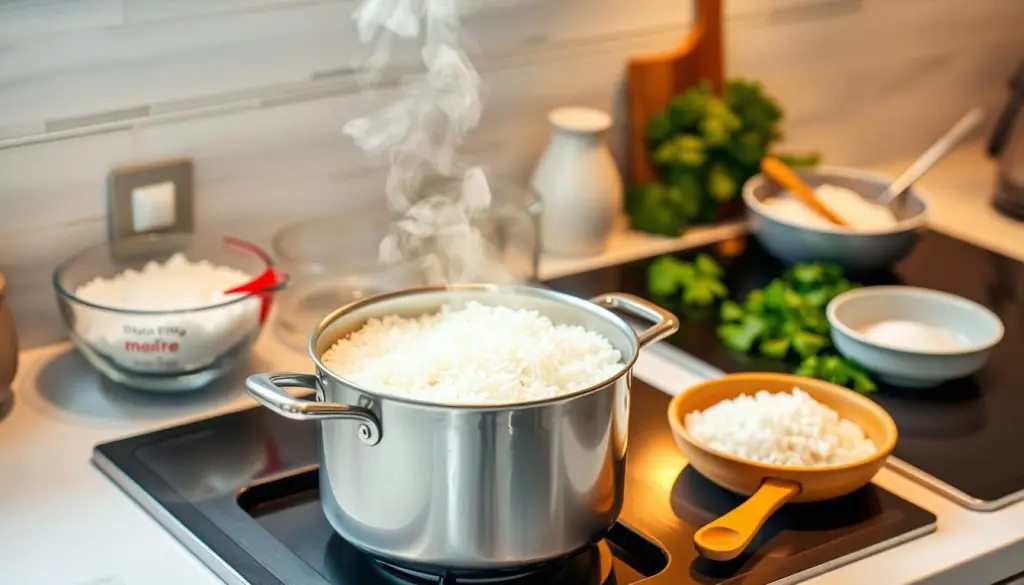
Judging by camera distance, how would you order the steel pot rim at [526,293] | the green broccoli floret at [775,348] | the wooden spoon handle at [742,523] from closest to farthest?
the steel pot rim at [526,293] → the wooden spoon handle at [742,523] → the green broccoli floret at [775,348]

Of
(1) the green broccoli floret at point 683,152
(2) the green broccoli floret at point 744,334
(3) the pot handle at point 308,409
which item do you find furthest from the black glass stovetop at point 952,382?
(3) the pot handle at point 308,409

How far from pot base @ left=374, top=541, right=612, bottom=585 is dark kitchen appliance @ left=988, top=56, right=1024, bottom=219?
1092 millimetres

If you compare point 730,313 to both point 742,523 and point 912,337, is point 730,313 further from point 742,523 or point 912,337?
point 742,523

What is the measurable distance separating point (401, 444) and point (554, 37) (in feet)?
2.88

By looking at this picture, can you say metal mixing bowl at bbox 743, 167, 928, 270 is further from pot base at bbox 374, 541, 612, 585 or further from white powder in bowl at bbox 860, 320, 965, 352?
pot base at bbox 374, 541, 612, 585

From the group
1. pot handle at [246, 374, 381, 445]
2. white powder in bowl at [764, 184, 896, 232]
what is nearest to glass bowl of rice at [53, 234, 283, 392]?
pot handle at [246, 374, 381, 445]

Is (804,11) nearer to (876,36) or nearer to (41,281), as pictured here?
(876,36)

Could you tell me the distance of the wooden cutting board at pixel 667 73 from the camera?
176 centimetres

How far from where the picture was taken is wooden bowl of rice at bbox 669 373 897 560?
1.07 m

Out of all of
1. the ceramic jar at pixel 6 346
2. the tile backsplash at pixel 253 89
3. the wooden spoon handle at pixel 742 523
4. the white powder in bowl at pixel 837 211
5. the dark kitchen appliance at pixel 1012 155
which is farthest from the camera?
the dark kitchen appliance at pixel 1012 155

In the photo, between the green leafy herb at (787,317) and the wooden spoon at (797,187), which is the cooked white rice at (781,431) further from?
the wooden spoon at (797,187)

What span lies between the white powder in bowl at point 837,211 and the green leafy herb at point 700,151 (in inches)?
2.8

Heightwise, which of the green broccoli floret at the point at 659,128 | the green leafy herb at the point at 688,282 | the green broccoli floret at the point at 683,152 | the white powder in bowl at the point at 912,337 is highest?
the green broccoli floret at the point at 659,128

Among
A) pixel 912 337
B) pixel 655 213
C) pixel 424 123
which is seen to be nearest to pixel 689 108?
pixel 655 213
